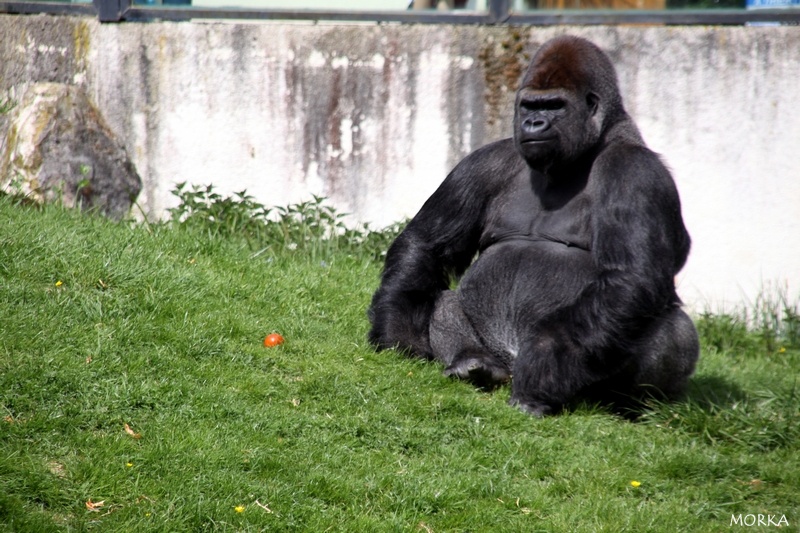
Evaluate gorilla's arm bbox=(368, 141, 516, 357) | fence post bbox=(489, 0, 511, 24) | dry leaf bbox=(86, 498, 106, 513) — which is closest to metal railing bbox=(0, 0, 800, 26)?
fence post bbox=(489, 0, 511, 24)

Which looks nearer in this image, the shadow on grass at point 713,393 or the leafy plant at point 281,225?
the shadow on grass at point 713,393

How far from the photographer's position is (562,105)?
459 centimetres

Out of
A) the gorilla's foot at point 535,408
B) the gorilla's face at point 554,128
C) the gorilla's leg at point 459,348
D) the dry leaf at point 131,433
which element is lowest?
the gorilla's foot at point 535,408

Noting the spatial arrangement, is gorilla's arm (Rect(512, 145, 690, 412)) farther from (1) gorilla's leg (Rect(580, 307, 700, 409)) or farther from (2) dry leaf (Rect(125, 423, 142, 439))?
(2) dry leaf (Rect(125, 423, 142, 439))

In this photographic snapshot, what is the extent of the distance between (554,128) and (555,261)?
65cm

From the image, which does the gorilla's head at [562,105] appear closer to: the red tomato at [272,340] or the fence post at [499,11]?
the red tomato at [272,340]

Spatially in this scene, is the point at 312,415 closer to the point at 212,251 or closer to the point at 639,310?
the point at 639,310

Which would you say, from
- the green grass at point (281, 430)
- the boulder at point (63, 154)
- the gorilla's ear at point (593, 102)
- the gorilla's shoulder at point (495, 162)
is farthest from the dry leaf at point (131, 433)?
the boulder at point (63, 154)

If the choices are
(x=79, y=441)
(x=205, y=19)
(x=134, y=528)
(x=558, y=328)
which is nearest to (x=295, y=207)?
(x=205, y=19)

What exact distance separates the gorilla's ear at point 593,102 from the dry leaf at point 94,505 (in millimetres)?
2904

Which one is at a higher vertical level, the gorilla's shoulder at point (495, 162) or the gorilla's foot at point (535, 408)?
the gorilla's shoulder at point (495, 162)

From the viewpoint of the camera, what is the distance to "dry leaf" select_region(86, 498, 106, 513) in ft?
10.7

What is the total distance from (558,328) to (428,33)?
3.09 metres

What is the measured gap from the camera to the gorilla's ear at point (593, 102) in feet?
15.3
